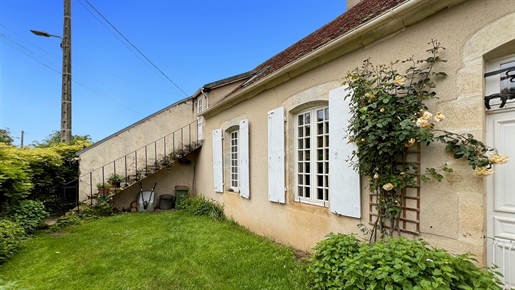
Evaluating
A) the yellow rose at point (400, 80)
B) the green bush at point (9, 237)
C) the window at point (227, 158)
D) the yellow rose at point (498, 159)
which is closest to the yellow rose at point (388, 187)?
the yellow rose at point (498, 159)

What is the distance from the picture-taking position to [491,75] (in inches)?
97.1

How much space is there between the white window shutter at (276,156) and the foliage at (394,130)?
181 centimetres

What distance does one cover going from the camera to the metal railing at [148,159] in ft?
29.7

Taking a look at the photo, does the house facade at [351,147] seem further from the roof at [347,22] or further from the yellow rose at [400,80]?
the yellow rose at [400,80]

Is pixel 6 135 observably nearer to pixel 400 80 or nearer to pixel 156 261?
pixel 156 261

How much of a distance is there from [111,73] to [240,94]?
21.3 metres

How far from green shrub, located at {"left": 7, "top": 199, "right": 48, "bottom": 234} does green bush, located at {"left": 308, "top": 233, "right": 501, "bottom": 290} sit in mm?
6986

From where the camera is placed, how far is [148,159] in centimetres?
991

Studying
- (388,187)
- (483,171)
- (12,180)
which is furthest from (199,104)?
(483,171)

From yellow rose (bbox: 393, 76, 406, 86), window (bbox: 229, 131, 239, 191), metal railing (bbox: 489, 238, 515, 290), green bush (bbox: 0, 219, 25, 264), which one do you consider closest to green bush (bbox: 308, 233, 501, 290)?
metal railing (bbox: 489, 238, 515, 290)

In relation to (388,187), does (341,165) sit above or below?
above

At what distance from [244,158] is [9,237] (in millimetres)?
4919

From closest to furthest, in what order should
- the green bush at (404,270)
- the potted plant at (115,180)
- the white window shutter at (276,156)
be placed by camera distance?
1. the green bush at (404,270)
2. the white window shutter at (276,156)
3. the potted plant at (115,180)

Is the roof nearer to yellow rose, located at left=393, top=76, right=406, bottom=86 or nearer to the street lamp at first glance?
yellow rose, located at left=393, top=76, right=406, bottom=86
